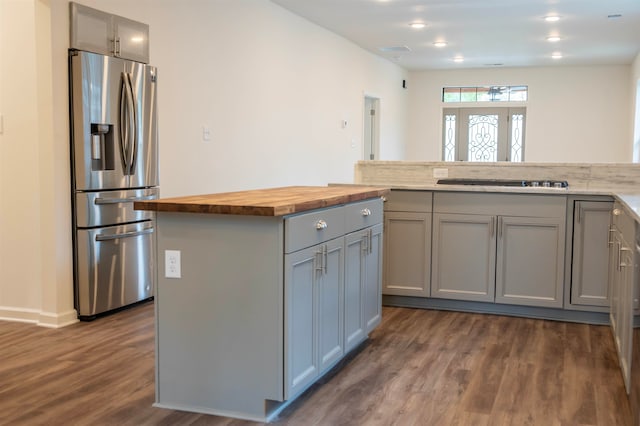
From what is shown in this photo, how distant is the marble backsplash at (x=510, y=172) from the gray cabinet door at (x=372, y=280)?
4.73 feet

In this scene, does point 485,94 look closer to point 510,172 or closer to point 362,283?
point 510,172

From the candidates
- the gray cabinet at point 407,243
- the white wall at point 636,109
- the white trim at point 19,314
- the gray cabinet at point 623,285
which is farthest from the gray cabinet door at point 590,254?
the white wall at point 636,109

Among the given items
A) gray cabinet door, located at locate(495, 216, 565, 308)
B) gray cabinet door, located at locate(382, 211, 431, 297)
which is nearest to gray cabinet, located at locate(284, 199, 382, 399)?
gray cabinet door, located at locate(382, 211, 431, 297)

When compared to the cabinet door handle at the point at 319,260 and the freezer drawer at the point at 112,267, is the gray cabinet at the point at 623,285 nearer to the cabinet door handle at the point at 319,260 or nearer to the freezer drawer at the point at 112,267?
the cabinet door handle at the point at 319,260

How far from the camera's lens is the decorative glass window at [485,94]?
11766 mm

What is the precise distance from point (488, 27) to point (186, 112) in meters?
4.28

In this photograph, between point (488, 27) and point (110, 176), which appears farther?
point (488, 27)

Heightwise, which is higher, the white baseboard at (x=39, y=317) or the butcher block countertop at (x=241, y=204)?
the butcher block countertop at (x=241, y=204)

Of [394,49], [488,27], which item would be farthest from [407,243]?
[394,49]

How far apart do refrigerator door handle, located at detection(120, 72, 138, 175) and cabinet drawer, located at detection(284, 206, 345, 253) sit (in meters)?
1.96

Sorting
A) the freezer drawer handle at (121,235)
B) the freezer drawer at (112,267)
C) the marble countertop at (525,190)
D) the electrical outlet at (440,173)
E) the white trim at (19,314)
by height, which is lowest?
the white trim at (19,314)

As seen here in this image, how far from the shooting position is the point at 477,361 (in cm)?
352

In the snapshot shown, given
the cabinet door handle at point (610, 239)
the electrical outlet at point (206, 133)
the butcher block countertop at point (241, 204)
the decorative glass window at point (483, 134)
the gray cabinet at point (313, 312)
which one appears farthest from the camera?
the decorative glass window at point (483, 134)

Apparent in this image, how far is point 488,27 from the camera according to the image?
7.89 m
